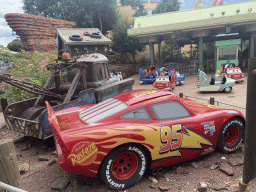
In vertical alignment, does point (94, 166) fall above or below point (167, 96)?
below

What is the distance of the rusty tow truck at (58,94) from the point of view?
4.56 m

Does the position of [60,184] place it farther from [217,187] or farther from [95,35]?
[95,35]

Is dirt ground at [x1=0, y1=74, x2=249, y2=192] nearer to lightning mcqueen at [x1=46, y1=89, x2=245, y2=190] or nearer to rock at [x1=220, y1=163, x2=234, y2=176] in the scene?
rock at [x1=220, y1=163, x2=234, y2=176]

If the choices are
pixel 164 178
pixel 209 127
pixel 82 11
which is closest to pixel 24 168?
pixel 164 178

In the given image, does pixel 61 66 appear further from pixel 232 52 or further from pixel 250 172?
pixel 232 52

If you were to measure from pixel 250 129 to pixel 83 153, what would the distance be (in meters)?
2.17

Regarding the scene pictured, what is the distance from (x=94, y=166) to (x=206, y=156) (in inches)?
94.1

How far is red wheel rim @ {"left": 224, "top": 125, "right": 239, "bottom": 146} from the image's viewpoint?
→ 401 centimetres

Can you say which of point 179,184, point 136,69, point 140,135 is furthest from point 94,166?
point 136,69

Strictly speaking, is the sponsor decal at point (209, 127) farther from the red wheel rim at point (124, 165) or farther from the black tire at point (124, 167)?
the red wheel rim at point (124, 165)

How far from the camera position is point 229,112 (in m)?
3.88

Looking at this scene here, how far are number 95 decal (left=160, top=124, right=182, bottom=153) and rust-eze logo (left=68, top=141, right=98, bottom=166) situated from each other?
1.16 meters

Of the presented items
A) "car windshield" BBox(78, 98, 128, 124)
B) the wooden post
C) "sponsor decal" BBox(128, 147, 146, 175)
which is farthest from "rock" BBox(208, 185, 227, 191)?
the wooden post

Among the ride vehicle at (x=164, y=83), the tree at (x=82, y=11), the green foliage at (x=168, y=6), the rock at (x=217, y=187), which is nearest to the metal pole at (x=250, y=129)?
the rock at (x=217, y=187)
